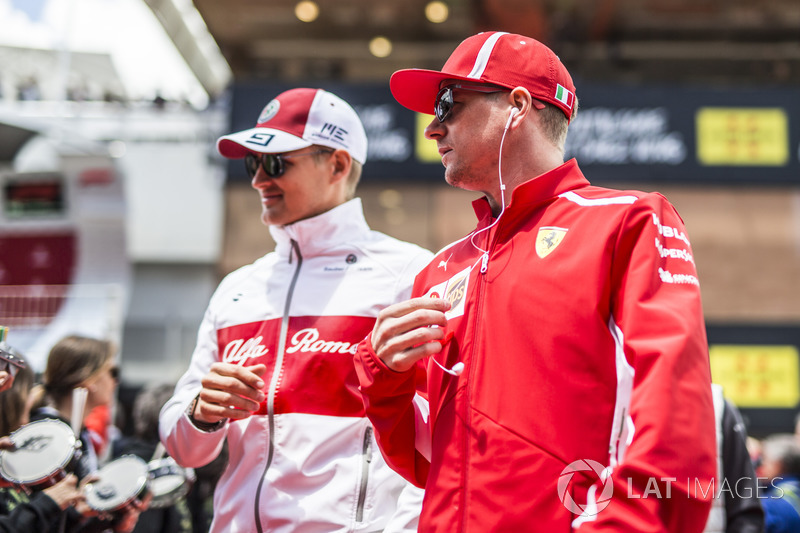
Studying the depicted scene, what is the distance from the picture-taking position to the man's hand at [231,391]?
2.04 meters

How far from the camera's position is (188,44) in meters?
12.0

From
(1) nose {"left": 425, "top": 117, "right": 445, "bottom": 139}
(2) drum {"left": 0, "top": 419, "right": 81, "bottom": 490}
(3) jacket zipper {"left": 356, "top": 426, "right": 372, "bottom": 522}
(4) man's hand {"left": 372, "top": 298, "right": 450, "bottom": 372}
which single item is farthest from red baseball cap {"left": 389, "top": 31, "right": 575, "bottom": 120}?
(2) drum {"left": 0, "top": 419, "right": 81, "bottom": 490}

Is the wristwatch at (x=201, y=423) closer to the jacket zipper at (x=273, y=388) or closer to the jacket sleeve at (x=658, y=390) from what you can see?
the jacket zipper at (x=273, y=388)

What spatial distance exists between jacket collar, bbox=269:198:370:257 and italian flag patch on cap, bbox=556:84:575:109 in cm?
97

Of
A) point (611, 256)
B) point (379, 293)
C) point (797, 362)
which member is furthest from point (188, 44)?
point (611, 256)

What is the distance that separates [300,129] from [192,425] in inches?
42.9

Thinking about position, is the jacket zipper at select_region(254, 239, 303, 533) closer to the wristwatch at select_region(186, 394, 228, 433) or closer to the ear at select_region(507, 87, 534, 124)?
the wristwatch at select_region(186, 394, 228, 433)

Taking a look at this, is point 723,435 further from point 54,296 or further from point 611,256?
point 54,296

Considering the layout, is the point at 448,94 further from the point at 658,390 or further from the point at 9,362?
the point at 9,362

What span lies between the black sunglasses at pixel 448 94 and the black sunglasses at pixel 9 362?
1.35 m

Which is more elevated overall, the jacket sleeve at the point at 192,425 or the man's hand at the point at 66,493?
the jacket sleeve at the point at 192,425

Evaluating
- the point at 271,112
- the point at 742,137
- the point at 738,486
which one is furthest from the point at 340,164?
the point at 742,137

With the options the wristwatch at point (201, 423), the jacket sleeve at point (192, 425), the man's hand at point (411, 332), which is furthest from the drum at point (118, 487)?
the man's hand at point (411, 332)

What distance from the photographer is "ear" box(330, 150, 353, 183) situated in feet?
8.91
